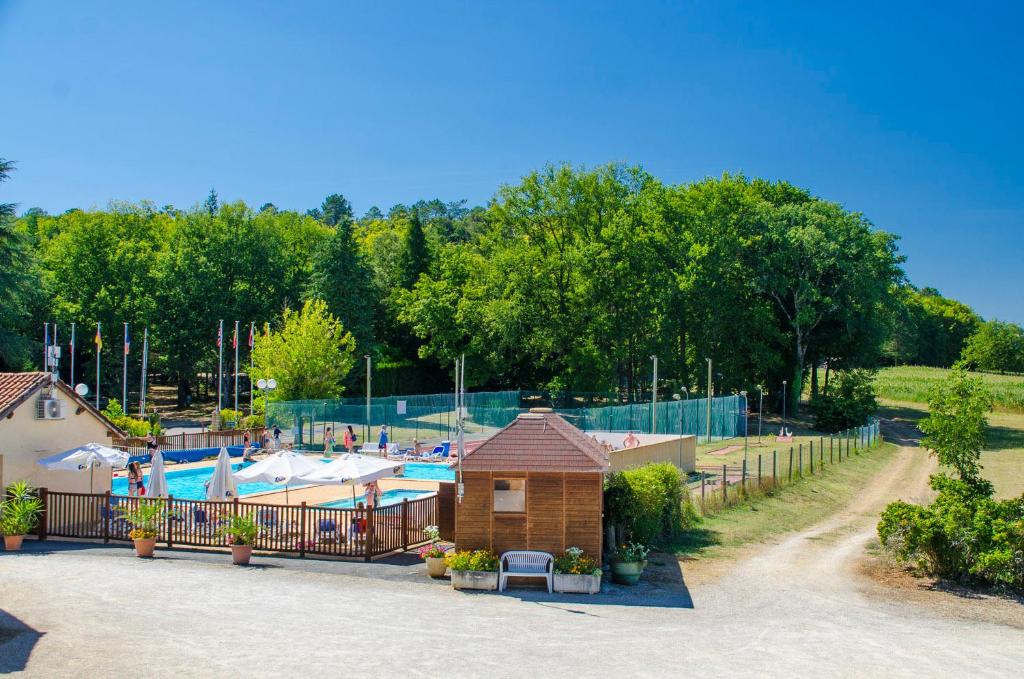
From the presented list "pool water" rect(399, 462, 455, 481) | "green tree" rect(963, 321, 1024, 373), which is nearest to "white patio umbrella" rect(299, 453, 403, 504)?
"pool water" rect(399, 462, 455, 481)

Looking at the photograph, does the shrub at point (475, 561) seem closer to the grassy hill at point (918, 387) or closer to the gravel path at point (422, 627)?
the gravel path at point (422, 627)

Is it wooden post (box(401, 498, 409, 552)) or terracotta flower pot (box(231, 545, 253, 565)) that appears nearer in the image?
terracotta flower pot (box(231, 545, 253, 565))

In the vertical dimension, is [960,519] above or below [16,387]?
below

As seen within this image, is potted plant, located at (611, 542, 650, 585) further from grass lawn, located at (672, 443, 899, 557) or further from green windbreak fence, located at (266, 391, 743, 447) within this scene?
green windbreak fence, located at (266, 391, 743, 447)

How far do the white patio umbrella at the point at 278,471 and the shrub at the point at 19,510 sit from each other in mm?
4476

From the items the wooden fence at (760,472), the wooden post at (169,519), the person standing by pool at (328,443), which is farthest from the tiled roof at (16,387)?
the wooden fence at (760,472)

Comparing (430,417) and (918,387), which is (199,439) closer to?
(430,417)

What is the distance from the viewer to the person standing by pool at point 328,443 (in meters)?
39.5

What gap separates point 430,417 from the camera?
1855 inches

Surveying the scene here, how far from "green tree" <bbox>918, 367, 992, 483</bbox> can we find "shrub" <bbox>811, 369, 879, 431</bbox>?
124ft

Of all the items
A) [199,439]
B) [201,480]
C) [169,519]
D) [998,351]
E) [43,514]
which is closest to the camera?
[169,519]

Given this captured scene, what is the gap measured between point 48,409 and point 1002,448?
49942 mm

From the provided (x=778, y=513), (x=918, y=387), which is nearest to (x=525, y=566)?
(x=778, y=513)

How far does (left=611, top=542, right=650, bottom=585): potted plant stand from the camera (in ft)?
58.5
